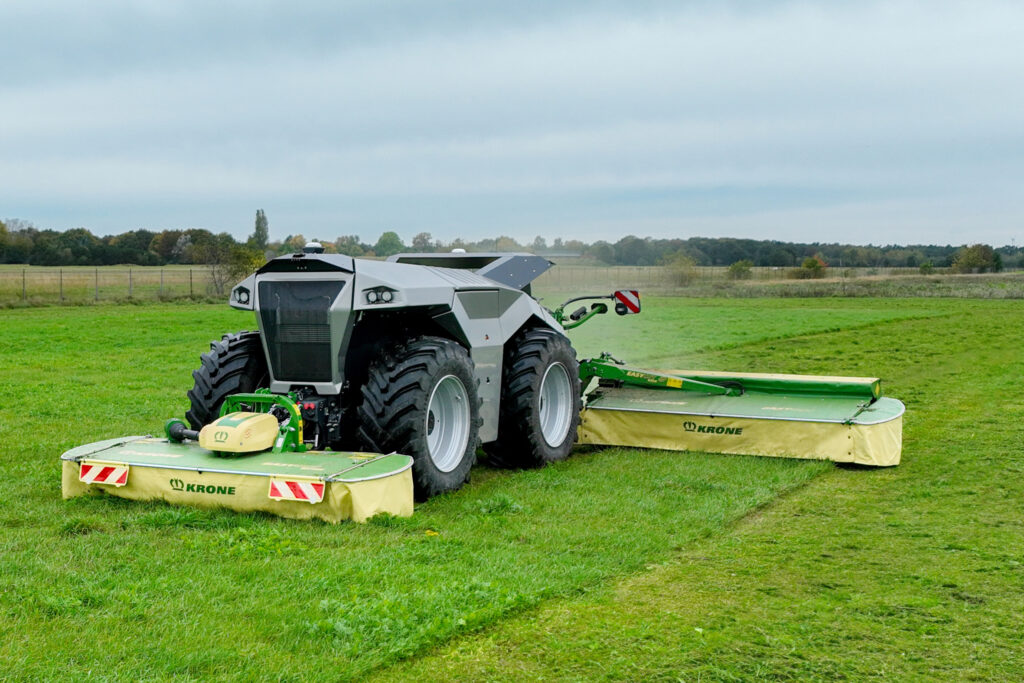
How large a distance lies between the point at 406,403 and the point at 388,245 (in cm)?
430

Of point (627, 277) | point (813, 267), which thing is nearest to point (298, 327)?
point (627, 277)

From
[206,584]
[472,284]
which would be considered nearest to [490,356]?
[472,284]

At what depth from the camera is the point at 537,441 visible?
869 centimetres

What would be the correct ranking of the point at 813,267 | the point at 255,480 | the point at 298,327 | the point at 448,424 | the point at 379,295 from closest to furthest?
the point at 255,480 < the point at 379,295 < the point at 298,327 < the point at 448,424 < the point at 813,267

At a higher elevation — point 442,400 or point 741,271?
point 741,271

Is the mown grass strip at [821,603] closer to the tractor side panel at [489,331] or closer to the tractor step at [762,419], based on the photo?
the tractor step at [762,419]

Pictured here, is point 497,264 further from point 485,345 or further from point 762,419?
point 762,419

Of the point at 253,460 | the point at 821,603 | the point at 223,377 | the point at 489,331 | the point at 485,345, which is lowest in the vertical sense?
the point at 821,603

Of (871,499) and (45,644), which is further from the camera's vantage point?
(871,499)

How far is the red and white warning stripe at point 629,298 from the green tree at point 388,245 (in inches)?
90.6

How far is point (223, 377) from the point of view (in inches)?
303

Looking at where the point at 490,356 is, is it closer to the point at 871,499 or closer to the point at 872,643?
the point at 871,499

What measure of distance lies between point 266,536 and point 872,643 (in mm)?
3317

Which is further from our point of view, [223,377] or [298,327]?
[223,377]
